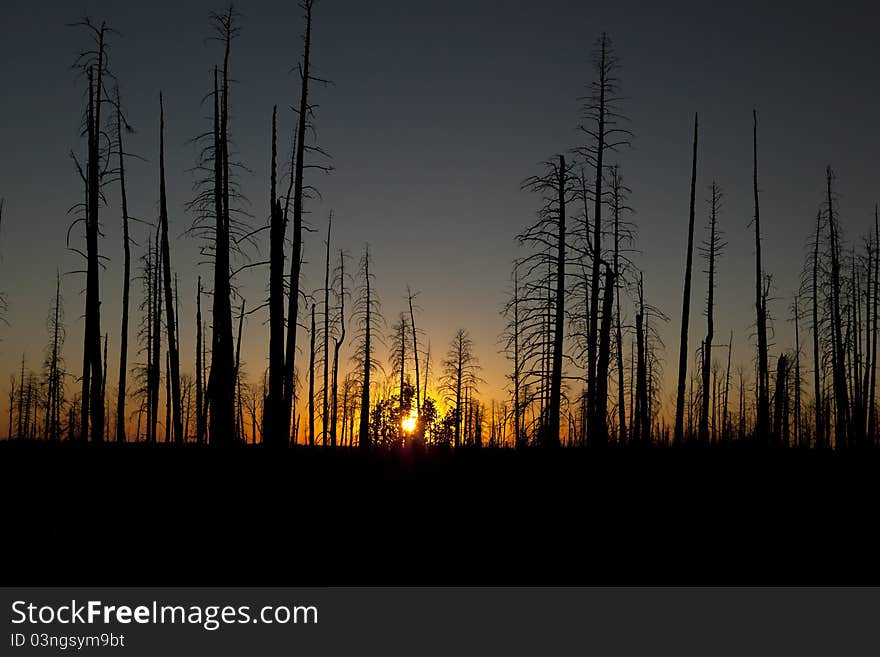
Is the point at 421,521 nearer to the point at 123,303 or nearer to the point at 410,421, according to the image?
the point at 123,303

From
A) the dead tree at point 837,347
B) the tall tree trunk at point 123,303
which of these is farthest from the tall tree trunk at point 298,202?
the dead tree at point 837,347

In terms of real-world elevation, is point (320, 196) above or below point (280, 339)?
above

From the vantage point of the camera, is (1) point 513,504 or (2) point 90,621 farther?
(1) point 513,504

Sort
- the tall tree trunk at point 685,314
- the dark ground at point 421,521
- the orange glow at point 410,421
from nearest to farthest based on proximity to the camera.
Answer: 1. the dark ground at point 421,521
2. the tall tree trunk at point 685,314
3. the orange glow at point 410,421

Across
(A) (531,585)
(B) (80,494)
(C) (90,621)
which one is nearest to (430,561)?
(A) (531,585)

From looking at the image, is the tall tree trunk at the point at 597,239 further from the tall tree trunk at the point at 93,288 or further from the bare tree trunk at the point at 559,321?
the tall tree trunk at the point at 93,288

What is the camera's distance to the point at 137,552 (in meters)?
13.8

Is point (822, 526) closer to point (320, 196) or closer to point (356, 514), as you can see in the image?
point (356, 514)

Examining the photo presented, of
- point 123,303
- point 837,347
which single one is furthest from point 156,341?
point 837,347

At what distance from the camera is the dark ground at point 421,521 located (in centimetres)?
1369

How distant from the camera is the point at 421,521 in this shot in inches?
598

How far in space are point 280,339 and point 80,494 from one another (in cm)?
466

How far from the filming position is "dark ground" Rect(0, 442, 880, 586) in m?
13.7

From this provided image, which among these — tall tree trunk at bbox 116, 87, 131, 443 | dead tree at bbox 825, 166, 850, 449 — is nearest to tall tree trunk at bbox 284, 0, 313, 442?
tall tree trunk at bbox 116, 87, 131, 443
